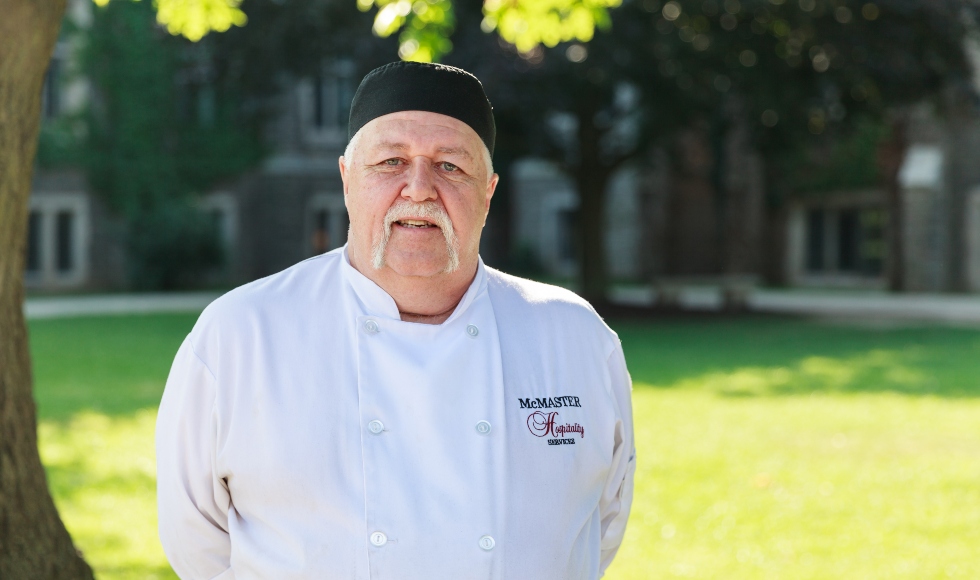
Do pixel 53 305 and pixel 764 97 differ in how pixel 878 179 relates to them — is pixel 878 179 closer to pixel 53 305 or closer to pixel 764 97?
pixel 764 97

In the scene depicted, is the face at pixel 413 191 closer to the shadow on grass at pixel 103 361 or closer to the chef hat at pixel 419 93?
the chef hat at pixel 419 93

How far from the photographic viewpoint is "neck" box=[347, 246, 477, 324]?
249 cm

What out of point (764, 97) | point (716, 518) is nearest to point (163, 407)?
point (716, 518)

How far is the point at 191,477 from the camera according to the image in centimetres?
245

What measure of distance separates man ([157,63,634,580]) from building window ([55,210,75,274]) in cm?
2744

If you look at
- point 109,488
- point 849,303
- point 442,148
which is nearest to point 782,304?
point 849,303

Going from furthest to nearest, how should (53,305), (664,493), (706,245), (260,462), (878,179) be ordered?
1. (706,245)
2. (878,179)
3. (53,305)
4. (664,493)
5. (260,462)

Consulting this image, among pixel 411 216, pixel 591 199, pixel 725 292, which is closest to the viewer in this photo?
pixel 411 216

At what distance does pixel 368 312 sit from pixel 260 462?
39cm

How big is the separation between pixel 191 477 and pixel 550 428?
0.79 meters

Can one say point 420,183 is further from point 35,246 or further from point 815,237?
point 815,237

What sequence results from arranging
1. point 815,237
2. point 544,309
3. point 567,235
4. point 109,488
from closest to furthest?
point 544,309, point 109,488, point 815,237, point 567,235

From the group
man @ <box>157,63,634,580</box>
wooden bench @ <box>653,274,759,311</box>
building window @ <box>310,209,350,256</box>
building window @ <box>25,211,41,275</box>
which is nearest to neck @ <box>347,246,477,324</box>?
man @ <box>157,63,634,580</box>

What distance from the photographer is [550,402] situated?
8.18 feet
